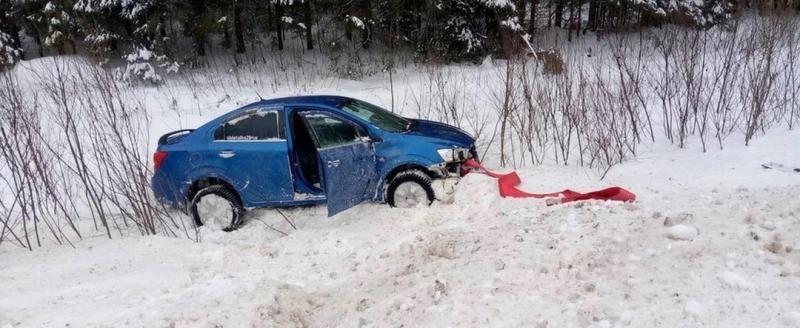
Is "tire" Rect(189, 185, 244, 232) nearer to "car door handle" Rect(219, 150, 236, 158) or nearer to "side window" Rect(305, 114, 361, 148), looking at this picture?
"car door handle" Rect(219, 150, 236, 158)

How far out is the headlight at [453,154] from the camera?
6504mm

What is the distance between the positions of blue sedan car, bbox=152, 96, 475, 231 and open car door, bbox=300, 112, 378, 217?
0.4 inches

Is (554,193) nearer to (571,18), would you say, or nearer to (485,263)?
(485,263)

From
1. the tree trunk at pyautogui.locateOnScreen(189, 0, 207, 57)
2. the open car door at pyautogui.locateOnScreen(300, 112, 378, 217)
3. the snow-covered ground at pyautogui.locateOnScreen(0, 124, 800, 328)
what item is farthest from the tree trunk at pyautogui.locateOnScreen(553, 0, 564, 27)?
the open car door at pyautogui.locateOnScreen(300, 112, 378, 217)

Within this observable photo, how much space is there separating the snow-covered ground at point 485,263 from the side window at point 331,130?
86 centimetres

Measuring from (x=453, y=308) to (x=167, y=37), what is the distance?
1468cm

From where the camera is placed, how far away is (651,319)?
366 cm

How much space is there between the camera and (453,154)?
6.57 metres

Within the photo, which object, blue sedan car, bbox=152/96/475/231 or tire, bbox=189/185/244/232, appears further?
tire, bbox=189/185/244/232

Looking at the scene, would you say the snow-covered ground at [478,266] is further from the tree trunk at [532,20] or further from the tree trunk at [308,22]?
the tree trunk at [308,22]

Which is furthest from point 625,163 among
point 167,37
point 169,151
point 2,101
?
point 167,37

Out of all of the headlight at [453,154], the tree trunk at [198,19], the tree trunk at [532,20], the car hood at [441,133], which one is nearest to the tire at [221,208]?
the car hood at [441,133]

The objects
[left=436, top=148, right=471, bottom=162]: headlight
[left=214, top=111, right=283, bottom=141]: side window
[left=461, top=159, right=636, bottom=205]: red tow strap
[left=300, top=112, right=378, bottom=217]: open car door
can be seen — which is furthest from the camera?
[left=214, top=111, right=283, bottom=141]: side window

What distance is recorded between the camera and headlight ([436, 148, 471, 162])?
6.50 m
